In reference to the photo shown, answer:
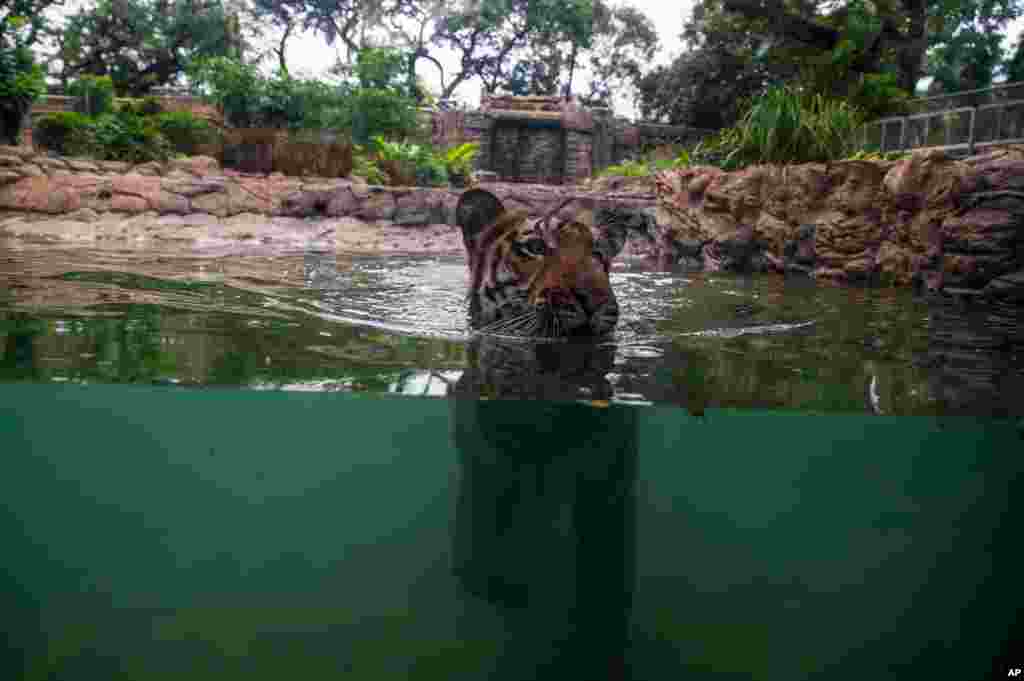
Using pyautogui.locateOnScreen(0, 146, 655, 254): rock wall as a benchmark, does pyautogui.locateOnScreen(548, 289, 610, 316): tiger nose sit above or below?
below

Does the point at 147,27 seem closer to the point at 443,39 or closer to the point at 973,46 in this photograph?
the point at 443,39

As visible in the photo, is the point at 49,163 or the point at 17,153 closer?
the point at 17,153

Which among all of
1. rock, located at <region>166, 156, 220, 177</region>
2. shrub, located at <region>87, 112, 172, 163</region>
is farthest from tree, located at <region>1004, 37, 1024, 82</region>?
shrub, located at <region>87, 112, 172, 163</region>

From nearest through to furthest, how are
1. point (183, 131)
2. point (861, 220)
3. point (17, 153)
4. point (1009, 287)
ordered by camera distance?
point (1009, 287), point (861, 220), point (17, 153), point (183, 131)

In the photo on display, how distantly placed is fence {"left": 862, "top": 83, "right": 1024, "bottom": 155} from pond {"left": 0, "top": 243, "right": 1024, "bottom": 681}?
13609 millimetres

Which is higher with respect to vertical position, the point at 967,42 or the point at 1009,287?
the point at 967,42

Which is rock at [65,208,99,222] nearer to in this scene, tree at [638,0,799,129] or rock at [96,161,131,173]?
rock at [96,161,131,173]

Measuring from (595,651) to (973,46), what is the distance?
1196 inches

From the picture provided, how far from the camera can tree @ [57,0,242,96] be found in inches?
1177

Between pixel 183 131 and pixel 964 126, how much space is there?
55.0ft

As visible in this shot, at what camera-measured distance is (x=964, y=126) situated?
15047 mm

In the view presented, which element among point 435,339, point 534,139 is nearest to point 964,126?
point 435,339

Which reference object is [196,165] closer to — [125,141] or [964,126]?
[125,141]

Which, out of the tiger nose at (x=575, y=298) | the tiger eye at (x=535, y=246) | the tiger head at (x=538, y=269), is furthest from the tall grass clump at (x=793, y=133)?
the tiger nose at (x=575, y=298)
